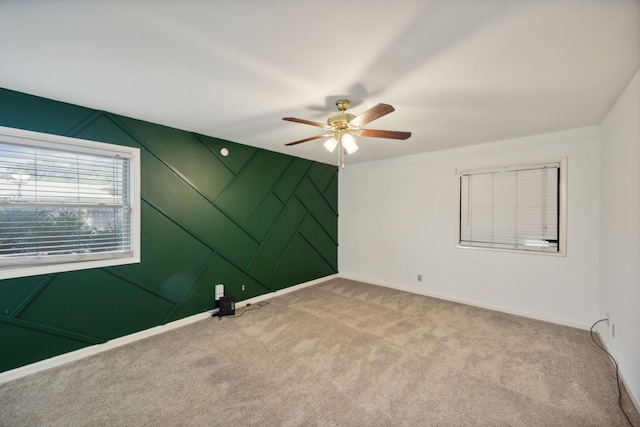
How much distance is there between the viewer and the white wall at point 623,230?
6.18 feet

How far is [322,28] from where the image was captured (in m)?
1.41

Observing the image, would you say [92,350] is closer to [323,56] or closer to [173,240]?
[173,240]

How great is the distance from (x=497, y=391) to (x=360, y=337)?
49.9 inches

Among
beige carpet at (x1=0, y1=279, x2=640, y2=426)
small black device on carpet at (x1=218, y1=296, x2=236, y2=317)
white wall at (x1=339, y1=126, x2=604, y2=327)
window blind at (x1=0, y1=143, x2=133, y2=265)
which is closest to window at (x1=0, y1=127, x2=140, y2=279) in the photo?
window blind at (x1=0, y1=143, x2=133, y2=265)

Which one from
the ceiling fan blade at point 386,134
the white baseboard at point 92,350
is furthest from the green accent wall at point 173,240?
the ceiling fan blade at point 386,134

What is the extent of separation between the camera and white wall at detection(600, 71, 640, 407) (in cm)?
188

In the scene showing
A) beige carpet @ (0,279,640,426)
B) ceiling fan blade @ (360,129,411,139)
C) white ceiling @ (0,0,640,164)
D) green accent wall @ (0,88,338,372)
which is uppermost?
white ceiling @ (0,0,640,164)

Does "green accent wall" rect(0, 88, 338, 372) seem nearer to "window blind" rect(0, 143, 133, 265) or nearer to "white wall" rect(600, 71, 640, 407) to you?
"window blind" rect(0, 143, 133, 265)

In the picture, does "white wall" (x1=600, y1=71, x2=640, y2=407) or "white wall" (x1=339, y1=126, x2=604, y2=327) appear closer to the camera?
"white wall" (x1=600, y1=71, x2=640, y2=407)

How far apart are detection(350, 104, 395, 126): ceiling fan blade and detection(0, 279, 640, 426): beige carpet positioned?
2113mm

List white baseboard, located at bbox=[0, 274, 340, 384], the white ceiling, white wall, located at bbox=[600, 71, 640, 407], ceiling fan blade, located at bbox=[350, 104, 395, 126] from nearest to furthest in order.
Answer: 1. the white ceiling
2. ceiling fan blade, located at bbox=[350, 104, 395, 126]
3. white wall, located at bbox=[600, 71, 640, 407]
4. white baseboard, located at bbox=[0, 274, 340, 384]

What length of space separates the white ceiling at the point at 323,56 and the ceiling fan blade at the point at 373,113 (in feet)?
0.84

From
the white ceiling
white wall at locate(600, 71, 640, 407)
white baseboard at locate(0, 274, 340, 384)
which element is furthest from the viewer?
white baseboard at locate(0, 274, 340, 384)

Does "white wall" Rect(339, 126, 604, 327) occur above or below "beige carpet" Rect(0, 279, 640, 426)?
above
